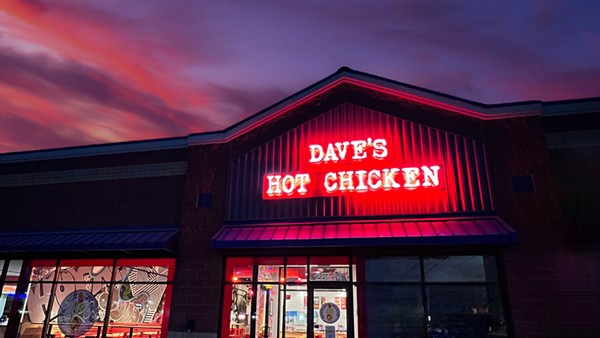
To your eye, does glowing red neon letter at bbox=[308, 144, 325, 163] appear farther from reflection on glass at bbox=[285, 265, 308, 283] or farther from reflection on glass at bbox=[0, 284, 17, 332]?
reflection on glass at bbox=[0, 284, 17, 332]

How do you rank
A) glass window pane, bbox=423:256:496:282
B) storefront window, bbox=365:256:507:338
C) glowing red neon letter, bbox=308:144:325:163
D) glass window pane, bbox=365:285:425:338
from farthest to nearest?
glowing red neon letter, bbox=308:144:325:163 < glass window pane, bbox=423:256:496:282 < glass window pane, bbox=365:285:425:338 < storefront window, bbox=365:256:507:338

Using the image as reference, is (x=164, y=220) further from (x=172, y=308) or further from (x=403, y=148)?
(x=403, y=148)

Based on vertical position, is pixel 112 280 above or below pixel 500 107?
below

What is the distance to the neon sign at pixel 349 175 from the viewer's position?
1197cm

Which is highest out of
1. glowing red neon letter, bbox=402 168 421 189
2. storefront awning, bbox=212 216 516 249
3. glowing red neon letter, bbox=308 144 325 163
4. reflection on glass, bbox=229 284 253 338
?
glowing red neon letter, bbox=308 144 325 163

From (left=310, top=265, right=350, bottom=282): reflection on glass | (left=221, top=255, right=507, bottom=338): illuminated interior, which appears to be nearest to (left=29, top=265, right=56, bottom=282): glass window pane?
(left=221, top=255, right=507, bottom=338): illuminated interior

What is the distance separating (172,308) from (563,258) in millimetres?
11758

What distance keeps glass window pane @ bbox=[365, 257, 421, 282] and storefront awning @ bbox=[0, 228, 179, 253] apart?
6636mm

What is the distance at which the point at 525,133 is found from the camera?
11891 millimetres

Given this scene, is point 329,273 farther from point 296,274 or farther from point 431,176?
point 431,176

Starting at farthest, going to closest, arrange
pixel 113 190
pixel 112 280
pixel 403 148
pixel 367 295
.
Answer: pixel 113 190 → pixel 112 280 → pixel 403 148 → pixel 367 295

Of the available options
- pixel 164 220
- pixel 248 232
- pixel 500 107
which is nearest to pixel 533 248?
pixel 500 107

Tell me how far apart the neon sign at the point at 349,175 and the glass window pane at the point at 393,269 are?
2.16 m

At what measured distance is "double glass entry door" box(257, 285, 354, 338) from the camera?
11656 millimetres
